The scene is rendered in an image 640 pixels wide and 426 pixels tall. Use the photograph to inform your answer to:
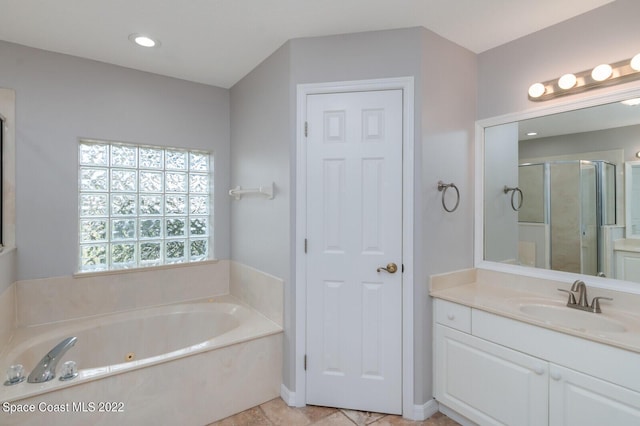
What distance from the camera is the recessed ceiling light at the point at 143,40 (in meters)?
2.14

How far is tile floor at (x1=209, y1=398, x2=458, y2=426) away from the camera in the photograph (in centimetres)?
198

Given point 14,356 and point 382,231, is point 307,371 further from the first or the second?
point 14,356

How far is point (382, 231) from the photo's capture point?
2.06 m

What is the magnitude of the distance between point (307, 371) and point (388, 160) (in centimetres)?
150

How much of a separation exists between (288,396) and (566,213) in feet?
7.07

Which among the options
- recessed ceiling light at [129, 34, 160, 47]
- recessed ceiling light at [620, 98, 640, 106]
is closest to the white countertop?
recessed ceiling light at [620, 98, 640, 106]

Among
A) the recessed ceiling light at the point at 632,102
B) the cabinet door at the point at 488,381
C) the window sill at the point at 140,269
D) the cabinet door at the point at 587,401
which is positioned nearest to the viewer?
the cabinet door at the point at 587,401

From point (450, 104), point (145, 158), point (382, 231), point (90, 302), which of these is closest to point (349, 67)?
point (450, 104)

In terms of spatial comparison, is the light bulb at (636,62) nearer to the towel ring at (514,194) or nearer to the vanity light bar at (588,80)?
the vanity light bar at (588,80)

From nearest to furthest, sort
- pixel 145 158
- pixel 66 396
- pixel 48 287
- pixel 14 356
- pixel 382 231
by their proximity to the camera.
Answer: pixel 66 396, pixel 14 356, pixel 382 231, pixel 48 287, pixel 145 158

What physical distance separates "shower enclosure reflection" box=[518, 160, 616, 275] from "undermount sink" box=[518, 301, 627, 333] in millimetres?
281

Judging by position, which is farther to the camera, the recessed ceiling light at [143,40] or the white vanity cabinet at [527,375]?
the recessed ceiling light at [143,40]


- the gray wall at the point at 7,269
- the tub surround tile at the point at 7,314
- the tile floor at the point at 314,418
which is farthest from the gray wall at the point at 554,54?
the tub surround tile at the point at 7,314

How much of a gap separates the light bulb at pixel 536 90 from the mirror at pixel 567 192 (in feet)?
0.52
